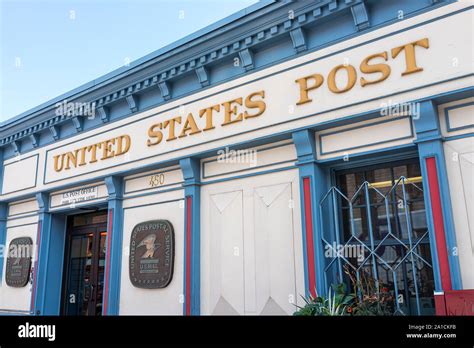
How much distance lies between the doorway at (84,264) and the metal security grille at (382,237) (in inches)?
222

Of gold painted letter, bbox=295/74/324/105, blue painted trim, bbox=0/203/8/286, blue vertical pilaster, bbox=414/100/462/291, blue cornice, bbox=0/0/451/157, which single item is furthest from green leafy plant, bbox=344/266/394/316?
blue painted trim, bbox=0/203/8/286

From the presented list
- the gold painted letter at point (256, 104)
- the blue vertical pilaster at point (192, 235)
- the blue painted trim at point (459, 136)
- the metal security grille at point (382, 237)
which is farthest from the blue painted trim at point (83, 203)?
the blue painted trim at point (459, 136)

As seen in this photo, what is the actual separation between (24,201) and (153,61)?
586 centimetres

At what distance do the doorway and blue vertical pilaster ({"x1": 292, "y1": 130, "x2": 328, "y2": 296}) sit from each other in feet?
17.4

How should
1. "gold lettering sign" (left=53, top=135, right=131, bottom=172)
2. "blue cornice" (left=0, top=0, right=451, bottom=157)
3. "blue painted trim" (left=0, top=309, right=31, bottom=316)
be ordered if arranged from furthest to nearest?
"blue painted trim" (left=0, top=309, right=31, bottom=316) → "gold lettering sign" (left=53, top=135, right=131, bottom=172) → "blue cornice" (left=0, top=0, right=451, bottom=157)

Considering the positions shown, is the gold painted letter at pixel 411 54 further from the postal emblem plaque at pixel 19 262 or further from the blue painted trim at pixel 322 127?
the postal emblem plaque at pixel 19 262

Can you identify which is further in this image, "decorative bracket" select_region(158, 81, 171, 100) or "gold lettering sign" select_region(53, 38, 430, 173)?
"decorative bracket" select_region(158, 81, 171, 100)

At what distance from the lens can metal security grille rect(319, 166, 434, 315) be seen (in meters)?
4.89

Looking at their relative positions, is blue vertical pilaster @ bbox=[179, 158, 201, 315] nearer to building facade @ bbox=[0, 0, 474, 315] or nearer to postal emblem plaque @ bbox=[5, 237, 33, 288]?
building facade @ bbox=[0, 0, 474, 315]

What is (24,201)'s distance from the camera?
34.2 feet

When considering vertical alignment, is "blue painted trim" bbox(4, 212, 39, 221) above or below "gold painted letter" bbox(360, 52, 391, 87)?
below
